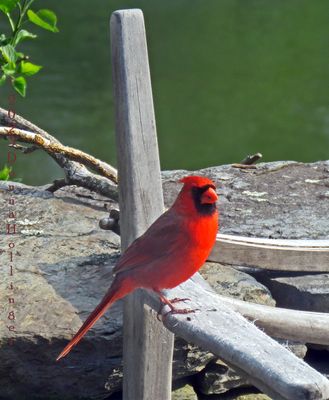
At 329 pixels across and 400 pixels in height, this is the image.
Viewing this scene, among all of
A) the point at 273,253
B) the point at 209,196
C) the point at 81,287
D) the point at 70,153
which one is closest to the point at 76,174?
the point at 70,153

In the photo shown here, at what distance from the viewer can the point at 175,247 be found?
2.78m

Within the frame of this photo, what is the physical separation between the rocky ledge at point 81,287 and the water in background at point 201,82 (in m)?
3.35

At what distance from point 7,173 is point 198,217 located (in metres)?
1.92

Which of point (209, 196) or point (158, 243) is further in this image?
point (158, 243)

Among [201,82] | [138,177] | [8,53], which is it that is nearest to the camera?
[138,177]

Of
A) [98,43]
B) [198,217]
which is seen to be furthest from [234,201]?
[98,43]

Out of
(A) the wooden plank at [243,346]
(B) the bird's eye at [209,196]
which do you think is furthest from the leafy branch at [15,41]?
(B) the bird's eye at [209,196]

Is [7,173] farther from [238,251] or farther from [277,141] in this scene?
[277,141]

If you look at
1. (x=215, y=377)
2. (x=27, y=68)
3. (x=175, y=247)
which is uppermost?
(x=27, y=68)

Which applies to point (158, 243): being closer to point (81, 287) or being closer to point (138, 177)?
point (138, 177)

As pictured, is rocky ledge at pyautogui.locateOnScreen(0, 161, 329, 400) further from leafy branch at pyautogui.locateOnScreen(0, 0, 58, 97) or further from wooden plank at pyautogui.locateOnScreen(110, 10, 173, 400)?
leafy branch at pyautogui.locateOnScreen(0, 0, 58, 97)

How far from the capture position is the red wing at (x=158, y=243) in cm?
277

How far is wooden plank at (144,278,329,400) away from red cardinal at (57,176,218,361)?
8 centimetres

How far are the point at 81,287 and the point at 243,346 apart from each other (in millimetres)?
1153
